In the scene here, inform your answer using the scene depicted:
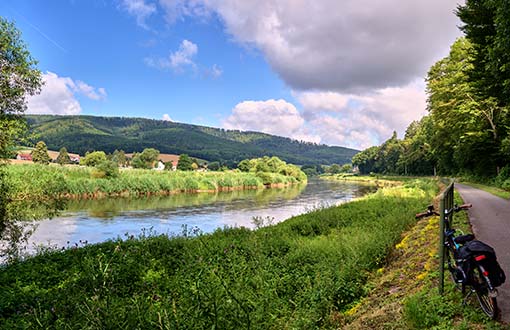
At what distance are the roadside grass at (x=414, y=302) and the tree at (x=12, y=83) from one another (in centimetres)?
1524

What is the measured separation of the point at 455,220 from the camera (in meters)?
11.7

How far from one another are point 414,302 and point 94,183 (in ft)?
138

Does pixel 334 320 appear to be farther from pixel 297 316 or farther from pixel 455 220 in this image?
pixel 455 220

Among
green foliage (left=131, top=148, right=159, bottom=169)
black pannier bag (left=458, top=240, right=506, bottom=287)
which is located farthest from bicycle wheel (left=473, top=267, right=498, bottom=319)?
green foliage (left=131, top=148, right=159, bottom=169)

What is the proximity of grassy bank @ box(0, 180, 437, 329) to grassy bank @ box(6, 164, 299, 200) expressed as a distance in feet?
21.3

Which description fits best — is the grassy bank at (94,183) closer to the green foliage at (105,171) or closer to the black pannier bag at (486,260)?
the green foliage at (105,171)

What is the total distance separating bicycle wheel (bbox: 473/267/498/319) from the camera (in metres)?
4.35

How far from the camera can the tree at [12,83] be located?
48.3 feet

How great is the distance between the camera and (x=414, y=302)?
5.22m

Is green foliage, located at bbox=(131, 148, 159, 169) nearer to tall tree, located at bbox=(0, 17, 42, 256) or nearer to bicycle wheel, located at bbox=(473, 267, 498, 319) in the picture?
tall tree, located at bbox=(0, 17, 42, 256)

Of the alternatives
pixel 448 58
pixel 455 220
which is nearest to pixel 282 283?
pixel 455 220

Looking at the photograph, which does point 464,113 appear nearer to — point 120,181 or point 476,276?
point 476,276

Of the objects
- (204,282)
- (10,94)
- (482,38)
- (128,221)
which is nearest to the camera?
(204,282)

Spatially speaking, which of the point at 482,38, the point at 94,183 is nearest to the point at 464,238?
the point at 482,38
